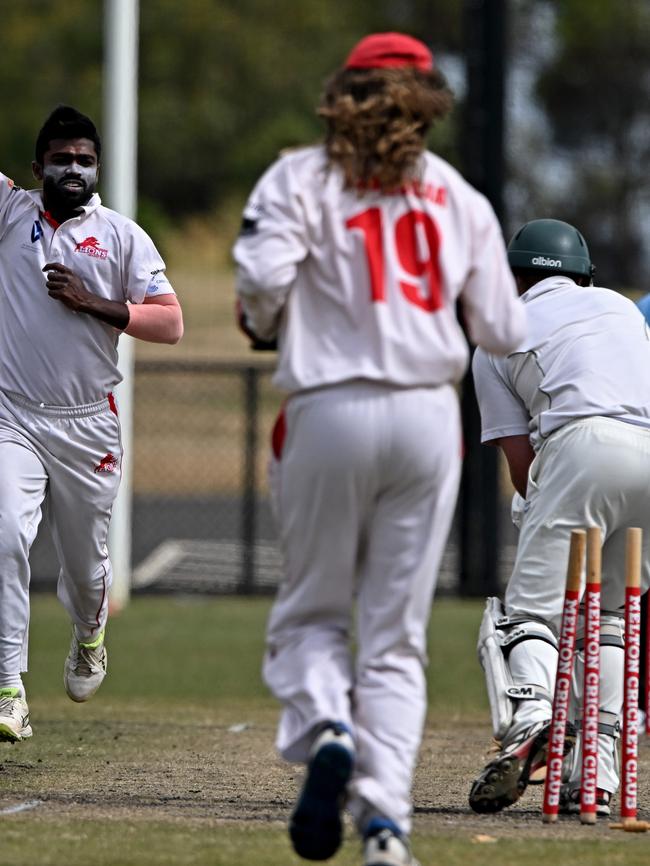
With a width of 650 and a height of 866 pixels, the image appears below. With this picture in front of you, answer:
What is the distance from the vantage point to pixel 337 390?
14.7 ft

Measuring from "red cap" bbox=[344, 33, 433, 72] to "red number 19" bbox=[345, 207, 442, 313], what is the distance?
40 centimetres

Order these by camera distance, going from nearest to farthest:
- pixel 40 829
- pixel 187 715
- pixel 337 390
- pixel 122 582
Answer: pixel 337 390 → pixel 40 829 → pixel 187 715 → pixel 122 582

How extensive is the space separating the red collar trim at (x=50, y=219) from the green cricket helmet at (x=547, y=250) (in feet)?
5.82

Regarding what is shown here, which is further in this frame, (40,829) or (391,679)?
(40,829)

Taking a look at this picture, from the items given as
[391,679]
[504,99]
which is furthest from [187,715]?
[504,99]

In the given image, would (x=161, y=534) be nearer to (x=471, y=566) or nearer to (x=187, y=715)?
(x=471, y=566)

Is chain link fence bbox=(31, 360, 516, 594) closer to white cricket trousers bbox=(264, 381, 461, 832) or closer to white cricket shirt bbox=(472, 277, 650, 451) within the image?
white cricket shirt bbox=(472, 277, 650, 451)

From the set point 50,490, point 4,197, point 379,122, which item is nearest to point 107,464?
point 50,490

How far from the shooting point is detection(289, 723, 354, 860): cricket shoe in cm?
438

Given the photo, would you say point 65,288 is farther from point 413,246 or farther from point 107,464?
point 413,246

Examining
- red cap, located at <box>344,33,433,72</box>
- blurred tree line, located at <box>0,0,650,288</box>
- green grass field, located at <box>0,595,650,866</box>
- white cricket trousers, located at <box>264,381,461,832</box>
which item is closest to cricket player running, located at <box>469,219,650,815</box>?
green grass field, located at <box>0,595,650,866</box>

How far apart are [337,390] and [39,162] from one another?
8.49 ft

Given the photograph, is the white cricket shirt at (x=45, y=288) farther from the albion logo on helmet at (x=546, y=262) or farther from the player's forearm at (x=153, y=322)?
the albion logo on helmet at (x=546, y=262)

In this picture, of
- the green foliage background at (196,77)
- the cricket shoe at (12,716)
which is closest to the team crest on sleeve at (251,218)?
the cricket shoe at (12,716)
